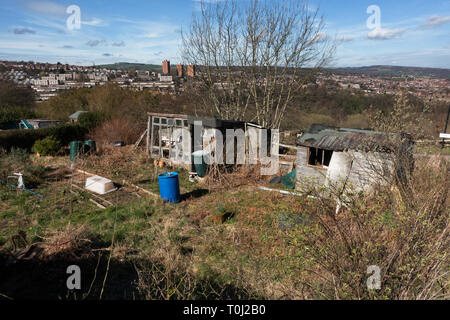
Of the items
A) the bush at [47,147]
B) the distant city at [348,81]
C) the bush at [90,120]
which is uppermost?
the distant city at [348,81]

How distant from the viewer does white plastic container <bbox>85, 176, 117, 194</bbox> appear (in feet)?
30.8

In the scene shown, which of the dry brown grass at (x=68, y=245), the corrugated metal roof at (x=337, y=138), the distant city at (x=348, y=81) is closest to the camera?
the dry brown grass at (x=68, y=245)

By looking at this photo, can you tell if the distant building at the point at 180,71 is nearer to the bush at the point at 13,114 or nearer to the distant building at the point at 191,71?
the distant building at the point at 191,71

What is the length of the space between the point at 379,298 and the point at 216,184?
25.3 ft

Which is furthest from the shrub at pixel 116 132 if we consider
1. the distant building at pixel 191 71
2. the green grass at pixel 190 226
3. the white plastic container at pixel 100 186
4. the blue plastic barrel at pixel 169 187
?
the blue plastic barrel at pixel 169 187

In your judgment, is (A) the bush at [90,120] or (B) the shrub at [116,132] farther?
(A) the bush at [90,120]

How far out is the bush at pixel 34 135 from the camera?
14794 millimetres

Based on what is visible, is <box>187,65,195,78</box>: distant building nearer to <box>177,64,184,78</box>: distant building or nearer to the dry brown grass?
<box>177,64,184,78</box>: distant building

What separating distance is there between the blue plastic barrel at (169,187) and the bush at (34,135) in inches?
434

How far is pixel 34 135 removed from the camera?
1573 cm

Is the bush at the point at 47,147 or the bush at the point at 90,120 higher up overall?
the bush at the point at 90,120

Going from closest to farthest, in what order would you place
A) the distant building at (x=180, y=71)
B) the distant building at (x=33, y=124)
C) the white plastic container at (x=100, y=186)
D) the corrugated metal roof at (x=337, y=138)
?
1. the corrugated metal roof at (x=337, y=138)
2. the white plastic container at (x=100, y=186)
3. the distant building at (x=180, y=71)
4. the distant building at (x=33, y=124)

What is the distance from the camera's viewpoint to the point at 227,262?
5.44m

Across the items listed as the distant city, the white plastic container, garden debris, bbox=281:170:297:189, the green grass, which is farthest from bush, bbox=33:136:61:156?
garden debris, bbox=281:170:297:189
